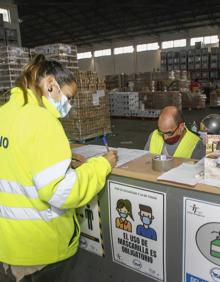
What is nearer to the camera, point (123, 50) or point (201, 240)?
point (201, 240)

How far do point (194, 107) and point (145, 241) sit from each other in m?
15.3

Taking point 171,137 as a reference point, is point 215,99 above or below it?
below

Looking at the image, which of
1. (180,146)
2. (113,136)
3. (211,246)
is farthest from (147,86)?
(211,246)

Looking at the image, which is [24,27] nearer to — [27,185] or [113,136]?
[113,136]

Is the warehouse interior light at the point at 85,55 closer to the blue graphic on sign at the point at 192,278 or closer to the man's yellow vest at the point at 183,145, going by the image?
the man's yellow vest at the point at 183,145

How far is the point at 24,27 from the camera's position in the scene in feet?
72.3

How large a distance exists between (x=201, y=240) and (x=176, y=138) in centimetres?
122

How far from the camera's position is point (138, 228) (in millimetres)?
1847

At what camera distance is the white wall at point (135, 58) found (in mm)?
22972

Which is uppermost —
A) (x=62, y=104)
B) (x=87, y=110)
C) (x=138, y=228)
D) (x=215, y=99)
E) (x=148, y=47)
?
(x=148, y=47)

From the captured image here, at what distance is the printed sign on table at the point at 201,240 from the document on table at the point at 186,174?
0.10 metres

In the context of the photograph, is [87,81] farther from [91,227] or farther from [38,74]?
[38,74]

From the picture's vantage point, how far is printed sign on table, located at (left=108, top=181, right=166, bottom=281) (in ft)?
5.68

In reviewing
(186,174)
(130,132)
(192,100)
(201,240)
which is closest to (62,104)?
(186,174)
